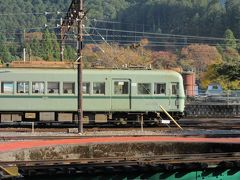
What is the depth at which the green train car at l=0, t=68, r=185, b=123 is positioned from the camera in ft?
91.9

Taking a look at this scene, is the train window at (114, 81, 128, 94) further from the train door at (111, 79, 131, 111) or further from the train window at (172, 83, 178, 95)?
the train window at (172, 83, 178, 95)

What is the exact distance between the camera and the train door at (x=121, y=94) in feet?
93.4

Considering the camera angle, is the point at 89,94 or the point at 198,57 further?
the point at 198,57

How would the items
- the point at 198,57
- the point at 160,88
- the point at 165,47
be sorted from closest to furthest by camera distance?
the point at 160,88, the point at 198,57, the point at 165,47

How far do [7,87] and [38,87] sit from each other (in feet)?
5.85

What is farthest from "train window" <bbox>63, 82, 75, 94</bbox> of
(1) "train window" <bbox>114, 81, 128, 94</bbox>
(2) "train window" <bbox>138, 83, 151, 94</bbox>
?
(2) "train window" <bbox>138, 83, 151, 94</bbox>

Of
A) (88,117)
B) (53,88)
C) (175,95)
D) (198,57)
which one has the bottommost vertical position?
(88,117)

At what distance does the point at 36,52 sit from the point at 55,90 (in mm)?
87841

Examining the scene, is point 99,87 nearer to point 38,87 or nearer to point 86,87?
point 86,87

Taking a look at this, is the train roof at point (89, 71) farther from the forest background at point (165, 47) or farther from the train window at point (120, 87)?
the forest background at point (165, 47)

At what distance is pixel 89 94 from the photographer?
28.4 m

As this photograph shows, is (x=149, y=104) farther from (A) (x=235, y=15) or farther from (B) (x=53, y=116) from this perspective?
(A) (x=235, y=15)

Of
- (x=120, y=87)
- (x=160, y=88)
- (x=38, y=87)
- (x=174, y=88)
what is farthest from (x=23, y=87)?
(x=174, y=88)

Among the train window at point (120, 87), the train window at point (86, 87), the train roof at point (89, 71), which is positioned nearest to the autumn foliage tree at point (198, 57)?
the train roof at point (89, 71)
